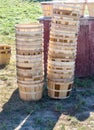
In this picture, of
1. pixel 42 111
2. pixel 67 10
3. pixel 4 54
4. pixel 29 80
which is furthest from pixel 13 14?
pixel 42 111

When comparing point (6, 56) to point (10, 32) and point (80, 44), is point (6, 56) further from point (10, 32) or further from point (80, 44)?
point (10, 32)

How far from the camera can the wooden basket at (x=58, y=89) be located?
24.8 feet

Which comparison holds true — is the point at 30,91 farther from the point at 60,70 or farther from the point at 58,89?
the point at 60,70

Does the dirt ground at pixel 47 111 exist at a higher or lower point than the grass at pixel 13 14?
lower

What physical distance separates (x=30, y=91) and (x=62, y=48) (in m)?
0.98

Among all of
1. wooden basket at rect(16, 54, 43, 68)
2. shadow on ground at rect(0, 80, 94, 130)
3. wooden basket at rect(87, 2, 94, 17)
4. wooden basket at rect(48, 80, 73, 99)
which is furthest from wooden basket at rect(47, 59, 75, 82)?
wooden basket at rect(87, 2, 94, 17)

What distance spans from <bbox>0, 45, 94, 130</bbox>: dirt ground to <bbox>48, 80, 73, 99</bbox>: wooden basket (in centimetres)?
10

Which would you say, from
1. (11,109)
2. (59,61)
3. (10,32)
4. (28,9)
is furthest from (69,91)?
(28,9)

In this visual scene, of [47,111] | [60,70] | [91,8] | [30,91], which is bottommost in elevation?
[47,111]

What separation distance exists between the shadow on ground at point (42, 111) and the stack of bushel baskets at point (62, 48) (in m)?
0.27

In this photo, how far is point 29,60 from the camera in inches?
285

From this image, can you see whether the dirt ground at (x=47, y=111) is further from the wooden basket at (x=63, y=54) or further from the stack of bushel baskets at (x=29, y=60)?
the wooden basket at (x=63, y=54)

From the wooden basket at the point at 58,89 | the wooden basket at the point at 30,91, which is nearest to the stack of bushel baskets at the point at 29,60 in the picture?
the wooden basket at the point at 30,91

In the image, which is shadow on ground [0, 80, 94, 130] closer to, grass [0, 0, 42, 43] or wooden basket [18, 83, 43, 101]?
wooden basket [18, 83, 43, 101]
